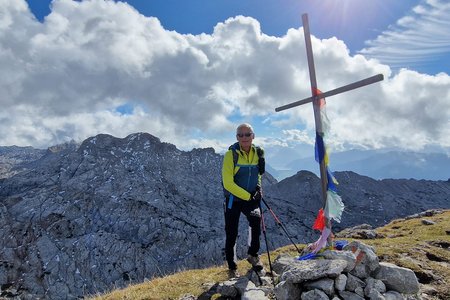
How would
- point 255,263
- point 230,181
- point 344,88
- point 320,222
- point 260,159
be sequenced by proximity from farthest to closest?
point 255,263
point 260,159
point 230,181
point 320,222
point 344,88

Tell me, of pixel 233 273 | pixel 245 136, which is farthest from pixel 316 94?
pixel 233 273

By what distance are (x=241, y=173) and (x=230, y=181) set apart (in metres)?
0.57

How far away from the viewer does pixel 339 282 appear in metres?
9.22

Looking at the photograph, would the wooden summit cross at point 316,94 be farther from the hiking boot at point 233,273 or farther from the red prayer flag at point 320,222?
the hiking boot at point 233,273

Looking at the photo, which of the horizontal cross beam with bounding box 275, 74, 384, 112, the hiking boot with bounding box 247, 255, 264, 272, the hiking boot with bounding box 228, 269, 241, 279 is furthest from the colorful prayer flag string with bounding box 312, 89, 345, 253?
the hiking boot with bounding box 228, 269, 241, 279

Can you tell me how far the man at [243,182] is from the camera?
460 inches

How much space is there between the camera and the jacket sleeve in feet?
37.7

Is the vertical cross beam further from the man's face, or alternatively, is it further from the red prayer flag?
the man's face

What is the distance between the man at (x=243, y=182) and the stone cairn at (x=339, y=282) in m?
2.02

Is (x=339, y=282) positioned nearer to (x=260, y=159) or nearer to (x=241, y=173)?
(x=241, y=173)

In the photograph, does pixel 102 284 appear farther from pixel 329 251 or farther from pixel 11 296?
pixel 329 251

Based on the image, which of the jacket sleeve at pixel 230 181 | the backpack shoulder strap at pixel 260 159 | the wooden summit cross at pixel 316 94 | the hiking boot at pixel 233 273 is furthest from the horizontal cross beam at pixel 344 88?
the hiking boot at pixel 233 273

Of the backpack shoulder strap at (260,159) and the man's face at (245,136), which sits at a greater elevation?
the man's face at (245,136)

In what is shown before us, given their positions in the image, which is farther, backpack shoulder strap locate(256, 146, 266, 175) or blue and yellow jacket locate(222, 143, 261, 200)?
backpack shoulder strap locate(256, 146, 266, 175)
